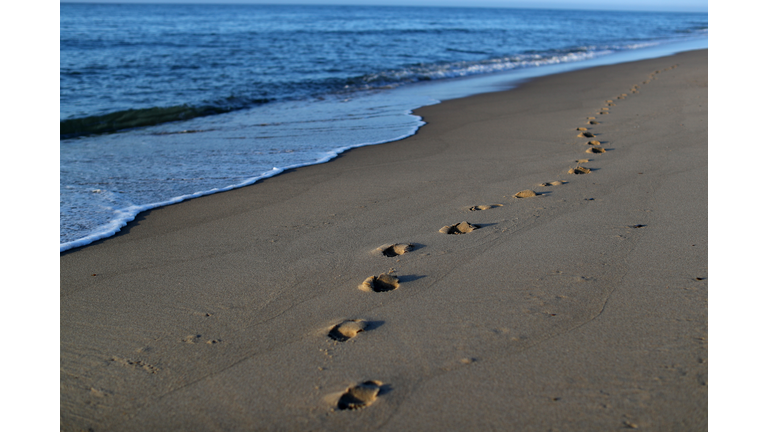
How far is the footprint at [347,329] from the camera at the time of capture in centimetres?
187

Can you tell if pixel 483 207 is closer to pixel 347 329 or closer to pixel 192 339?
pixel 347 329

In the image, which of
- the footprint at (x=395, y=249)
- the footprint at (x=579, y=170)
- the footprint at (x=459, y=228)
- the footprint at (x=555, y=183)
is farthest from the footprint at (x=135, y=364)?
the footprint at (x=579, y=170)

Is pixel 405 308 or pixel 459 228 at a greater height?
pixel 459 228

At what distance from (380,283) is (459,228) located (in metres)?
0.77

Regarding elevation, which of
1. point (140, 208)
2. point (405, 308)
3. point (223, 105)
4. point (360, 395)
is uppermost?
point (223, 105)

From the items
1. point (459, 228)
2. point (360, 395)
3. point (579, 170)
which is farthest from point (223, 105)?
point (360, 395)

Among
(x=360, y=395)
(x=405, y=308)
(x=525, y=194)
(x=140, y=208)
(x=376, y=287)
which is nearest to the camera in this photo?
(x=360, y=395)

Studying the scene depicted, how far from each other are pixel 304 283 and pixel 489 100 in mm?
6596

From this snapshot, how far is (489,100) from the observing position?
26.7ft

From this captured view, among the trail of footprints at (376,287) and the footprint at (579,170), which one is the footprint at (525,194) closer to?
the trail of footprints at (376,287)

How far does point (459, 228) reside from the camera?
2.85 metres
